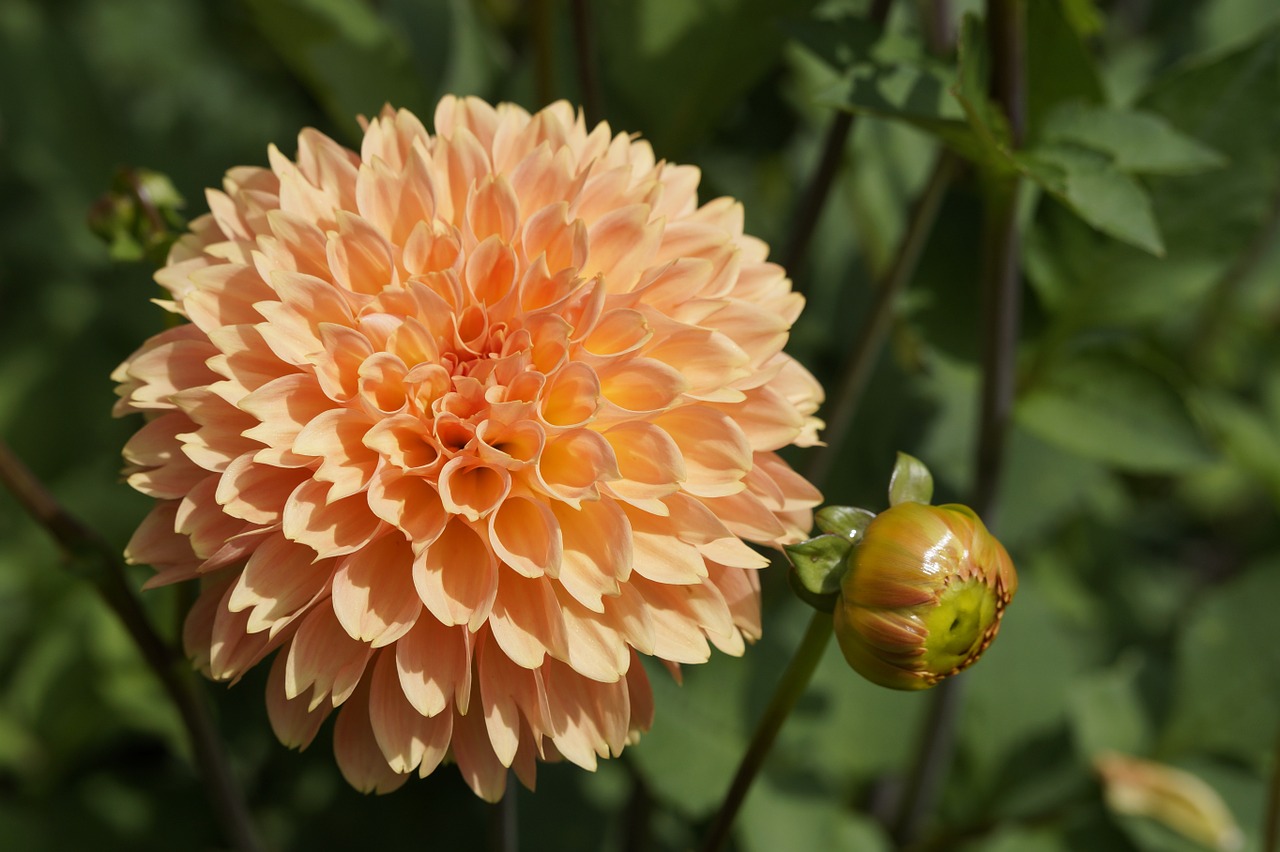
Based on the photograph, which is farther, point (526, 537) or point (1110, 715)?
point (1110, 715)

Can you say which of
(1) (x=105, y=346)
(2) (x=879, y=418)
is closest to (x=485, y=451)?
(2) (x=879, y=418)

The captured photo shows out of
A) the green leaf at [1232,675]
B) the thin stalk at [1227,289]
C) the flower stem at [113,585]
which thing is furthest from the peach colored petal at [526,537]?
the thin stalk at [1227,289]

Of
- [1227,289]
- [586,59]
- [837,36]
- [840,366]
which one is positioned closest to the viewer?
[837,36]

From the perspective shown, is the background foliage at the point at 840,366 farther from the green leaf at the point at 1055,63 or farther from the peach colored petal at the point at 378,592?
the peach colored petal at the point at 378,592

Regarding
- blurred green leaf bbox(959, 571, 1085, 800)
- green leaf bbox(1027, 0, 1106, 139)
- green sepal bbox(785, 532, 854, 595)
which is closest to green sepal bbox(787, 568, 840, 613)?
green sepal bbox(785, 532, 854, 595)

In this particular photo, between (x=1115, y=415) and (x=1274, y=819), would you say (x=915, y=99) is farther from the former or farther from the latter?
(x=1274, y=819)

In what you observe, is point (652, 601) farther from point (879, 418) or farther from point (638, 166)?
point (879, 418)

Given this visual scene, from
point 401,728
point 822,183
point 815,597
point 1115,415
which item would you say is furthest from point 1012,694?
point 401,728

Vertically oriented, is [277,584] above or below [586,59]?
below
